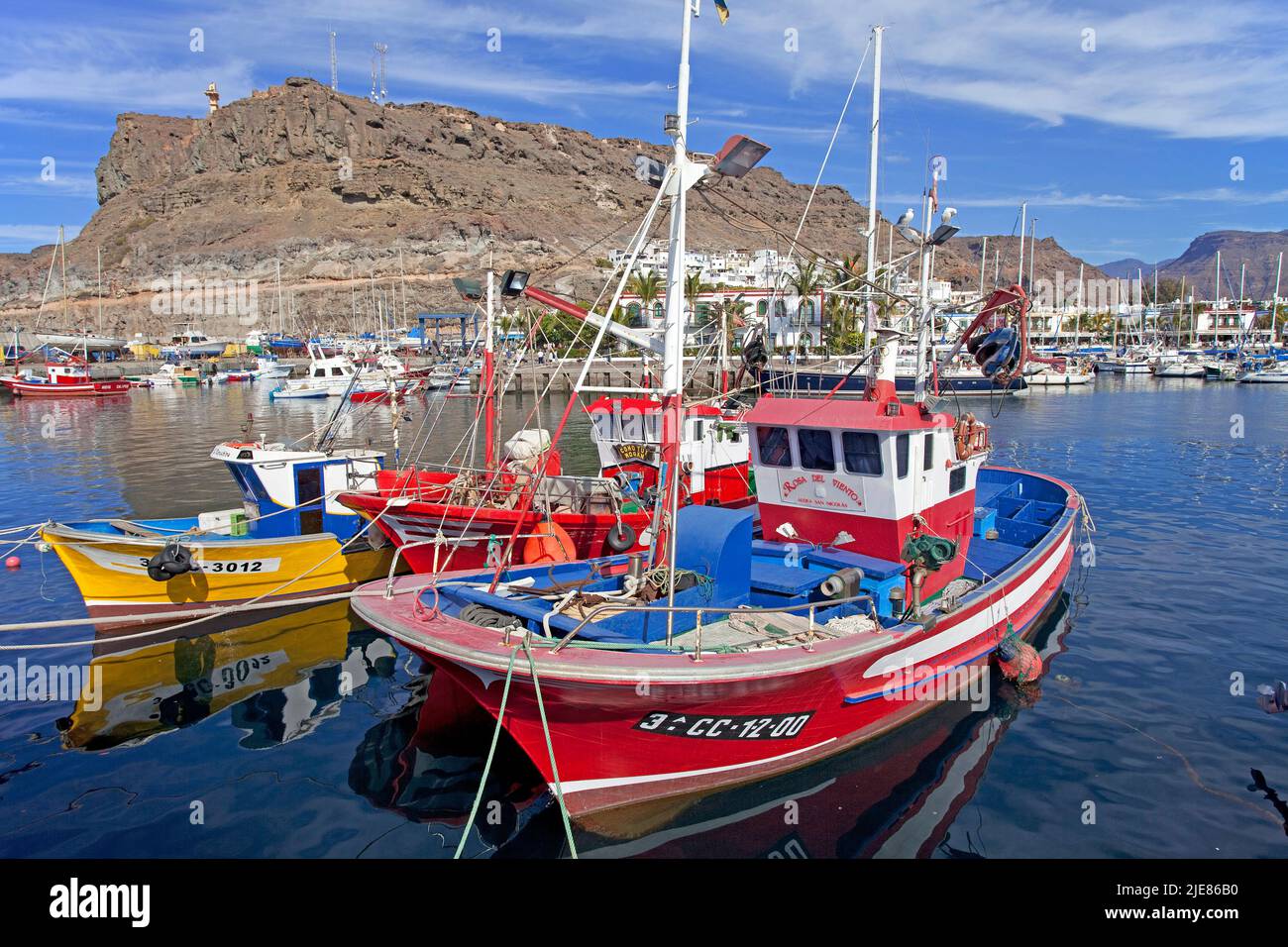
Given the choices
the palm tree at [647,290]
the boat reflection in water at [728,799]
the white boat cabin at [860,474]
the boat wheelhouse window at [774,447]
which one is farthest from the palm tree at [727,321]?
the palm tree at [647,290]

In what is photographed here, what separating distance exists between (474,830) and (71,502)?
25551 millimetres

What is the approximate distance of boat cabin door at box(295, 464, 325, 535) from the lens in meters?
17.9

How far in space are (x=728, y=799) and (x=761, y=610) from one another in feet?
7.58

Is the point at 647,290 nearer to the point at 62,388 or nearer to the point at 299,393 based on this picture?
the point at 299,393

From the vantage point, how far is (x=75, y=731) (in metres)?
11.5

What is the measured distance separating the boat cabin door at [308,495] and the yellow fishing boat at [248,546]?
2cm

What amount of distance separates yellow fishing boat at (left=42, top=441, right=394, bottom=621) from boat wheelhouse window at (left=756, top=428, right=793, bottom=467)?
28.1 ft

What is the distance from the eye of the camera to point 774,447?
12727 mm

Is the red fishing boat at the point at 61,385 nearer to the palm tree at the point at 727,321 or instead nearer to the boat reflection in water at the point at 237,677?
the palm tree at the point at 727,321

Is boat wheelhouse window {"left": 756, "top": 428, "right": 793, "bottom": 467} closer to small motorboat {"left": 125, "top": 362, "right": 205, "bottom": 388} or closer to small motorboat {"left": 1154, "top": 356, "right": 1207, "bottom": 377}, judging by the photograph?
small motorboat {"left": 125, "top": 362, "right": 205, "bottom": 388}

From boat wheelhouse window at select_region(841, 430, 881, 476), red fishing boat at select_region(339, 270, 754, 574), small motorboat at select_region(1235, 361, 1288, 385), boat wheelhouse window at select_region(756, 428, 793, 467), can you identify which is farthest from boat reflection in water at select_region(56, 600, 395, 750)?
small motorboat at select_region(1235, 361, 1288, 385)
